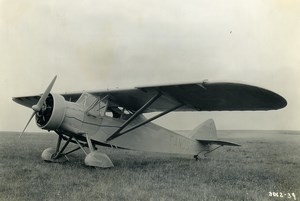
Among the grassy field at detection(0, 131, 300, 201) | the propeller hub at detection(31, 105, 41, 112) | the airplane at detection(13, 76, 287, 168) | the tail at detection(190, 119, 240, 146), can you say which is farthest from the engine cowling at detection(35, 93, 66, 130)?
the tail at detection(190, 119, 240, 146)

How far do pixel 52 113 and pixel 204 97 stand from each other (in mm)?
3608

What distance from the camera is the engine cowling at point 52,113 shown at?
7.28 m

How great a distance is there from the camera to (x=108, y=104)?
28.5 feet

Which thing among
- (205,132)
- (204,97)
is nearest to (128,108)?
(204,97)

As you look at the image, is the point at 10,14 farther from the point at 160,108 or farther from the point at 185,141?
the point at 185,141

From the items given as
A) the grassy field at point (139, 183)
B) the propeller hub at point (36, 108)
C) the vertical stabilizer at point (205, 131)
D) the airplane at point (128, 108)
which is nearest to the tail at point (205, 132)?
the vertical stabilizer at point (205, 131)

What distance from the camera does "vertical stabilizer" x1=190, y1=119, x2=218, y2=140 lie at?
37.7 ft

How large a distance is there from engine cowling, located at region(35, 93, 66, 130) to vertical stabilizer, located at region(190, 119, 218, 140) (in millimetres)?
5525

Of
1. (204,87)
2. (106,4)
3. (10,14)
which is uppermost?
(106,4)

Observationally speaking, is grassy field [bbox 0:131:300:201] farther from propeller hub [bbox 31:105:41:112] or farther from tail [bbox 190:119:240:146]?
tail [bbox 190:119:240:146]

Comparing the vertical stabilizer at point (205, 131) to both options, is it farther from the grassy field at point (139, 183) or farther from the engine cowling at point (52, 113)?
the engine cowling at point (52, 113)

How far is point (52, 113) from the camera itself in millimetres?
7246

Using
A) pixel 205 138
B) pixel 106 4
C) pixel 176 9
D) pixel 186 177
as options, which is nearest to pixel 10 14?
pixel 106 4

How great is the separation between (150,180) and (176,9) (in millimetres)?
4633
